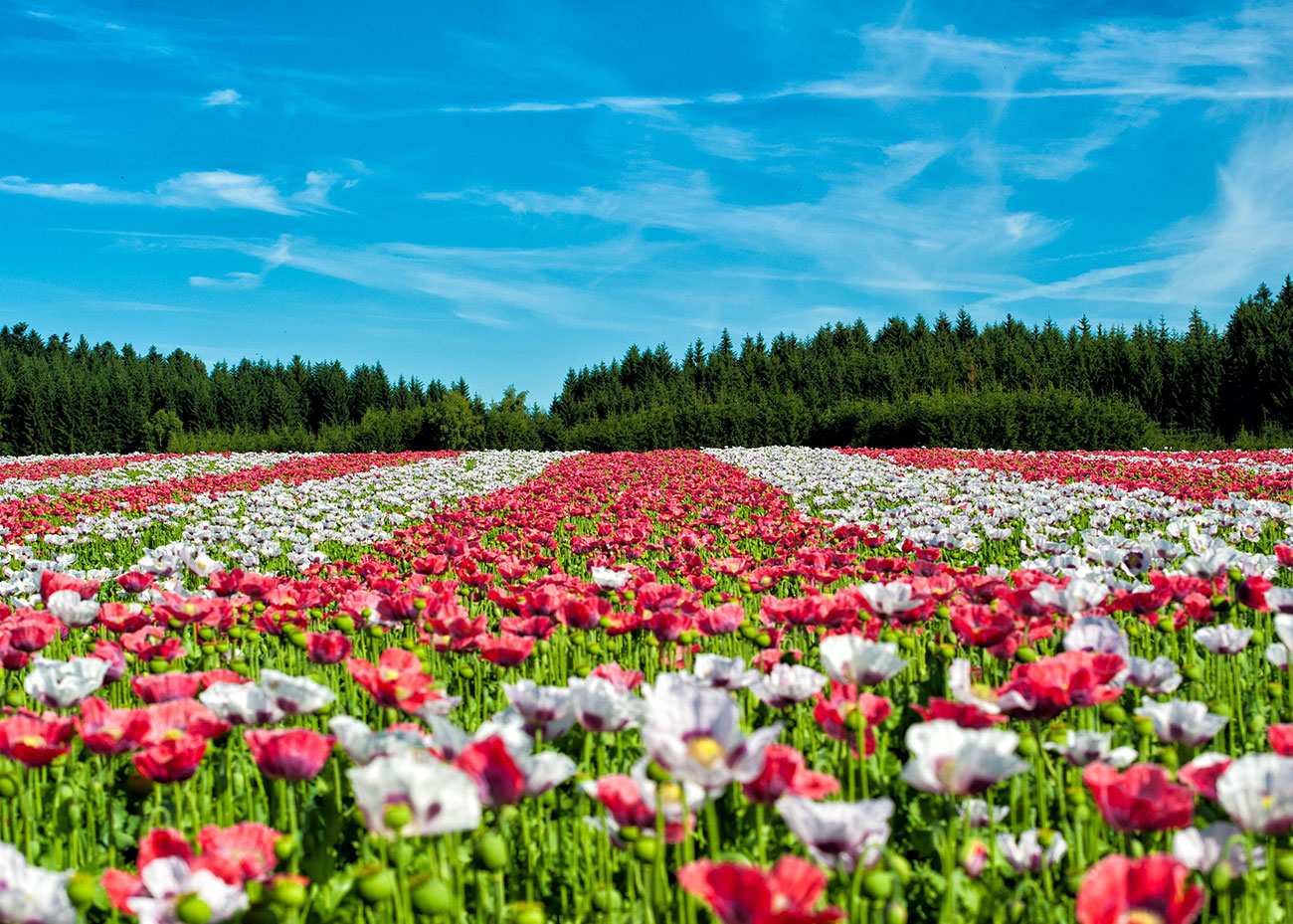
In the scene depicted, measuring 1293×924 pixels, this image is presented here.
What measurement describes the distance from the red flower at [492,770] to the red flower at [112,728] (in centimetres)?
82

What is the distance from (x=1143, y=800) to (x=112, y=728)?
6.32ft

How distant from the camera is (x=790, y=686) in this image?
1.84 metres

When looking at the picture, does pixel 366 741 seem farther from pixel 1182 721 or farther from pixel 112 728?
pixel 1182 721

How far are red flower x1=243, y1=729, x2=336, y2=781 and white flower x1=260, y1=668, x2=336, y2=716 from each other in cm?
18

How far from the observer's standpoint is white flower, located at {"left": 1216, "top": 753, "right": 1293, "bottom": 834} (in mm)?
1185

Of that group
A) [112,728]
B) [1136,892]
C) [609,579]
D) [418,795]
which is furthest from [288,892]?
[609,579]

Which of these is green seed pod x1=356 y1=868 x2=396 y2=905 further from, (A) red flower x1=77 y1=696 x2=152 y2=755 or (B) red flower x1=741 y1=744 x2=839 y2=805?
(A) red flower x1=77 y1=696 x2=152 y2=755

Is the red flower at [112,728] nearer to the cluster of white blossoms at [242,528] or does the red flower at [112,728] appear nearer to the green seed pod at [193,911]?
the green seed pod at [193,911]

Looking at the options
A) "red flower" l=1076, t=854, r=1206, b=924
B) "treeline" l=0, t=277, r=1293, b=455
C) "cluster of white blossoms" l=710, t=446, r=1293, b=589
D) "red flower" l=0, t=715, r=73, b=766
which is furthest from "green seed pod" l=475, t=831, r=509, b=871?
"treeline" l=0, t=277, r=1293, b=455

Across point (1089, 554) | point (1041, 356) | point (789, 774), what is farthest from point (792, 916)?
point (1041, 356)

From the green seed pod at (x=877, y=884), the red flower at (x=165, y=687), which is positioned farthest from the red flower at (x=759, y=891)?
the red flower at (x=165, y=687)

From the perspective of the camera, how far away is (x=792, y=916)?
A: 2.99 ft

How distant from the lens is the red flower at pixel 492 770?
122 cm

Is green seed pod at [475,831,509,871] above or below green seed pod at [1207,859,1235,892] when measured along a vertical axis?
above
